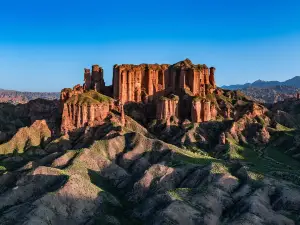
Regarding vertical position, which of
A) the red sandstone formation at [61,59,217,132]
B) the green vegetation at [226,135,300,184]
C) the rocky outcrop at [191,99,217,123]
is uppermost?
the red sandstone formation at [61,59,217,132]

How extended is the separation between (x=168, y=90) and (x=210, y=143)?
41.4 m

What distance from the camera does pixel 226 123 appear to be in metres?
156

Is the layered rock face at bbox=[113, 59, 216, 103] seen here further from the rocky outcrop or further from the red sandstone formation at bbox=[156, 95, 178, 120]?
the rocky outcrop

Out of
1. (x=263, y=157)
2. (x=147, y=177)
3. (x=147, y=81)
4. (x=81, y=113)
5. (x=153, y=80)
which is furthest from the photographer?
(x=153, y=80)

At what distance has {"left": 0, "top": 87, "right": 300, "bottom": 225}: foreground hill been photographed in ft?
265

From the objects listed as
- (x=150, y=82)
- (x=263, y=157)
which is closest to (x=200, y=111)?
(x=150, y=82)

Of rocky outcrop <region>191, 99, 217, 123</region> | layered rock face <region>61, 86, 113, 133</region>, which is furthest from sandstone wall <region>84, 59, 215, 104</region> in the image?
Result: layered rock face <region>61, 86, 113, 133</region>

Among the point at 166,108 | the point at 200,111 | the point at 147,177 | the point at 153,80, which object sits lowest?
the point at 147,177

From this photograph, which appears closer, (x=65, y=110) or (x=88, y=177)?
(x=88, y=177)

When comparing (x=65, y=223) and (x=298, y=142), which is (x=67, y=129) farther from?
(x=298, y=142)

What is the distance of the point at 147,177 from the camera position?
3875 inches

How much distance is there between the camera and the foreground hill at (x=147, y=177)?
265ft

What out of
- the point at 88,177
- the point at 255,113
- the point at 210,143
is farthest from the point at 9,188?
the point at 255,113

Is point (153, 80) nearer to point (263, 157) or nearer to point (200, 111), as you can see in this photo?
point (200, 111)
